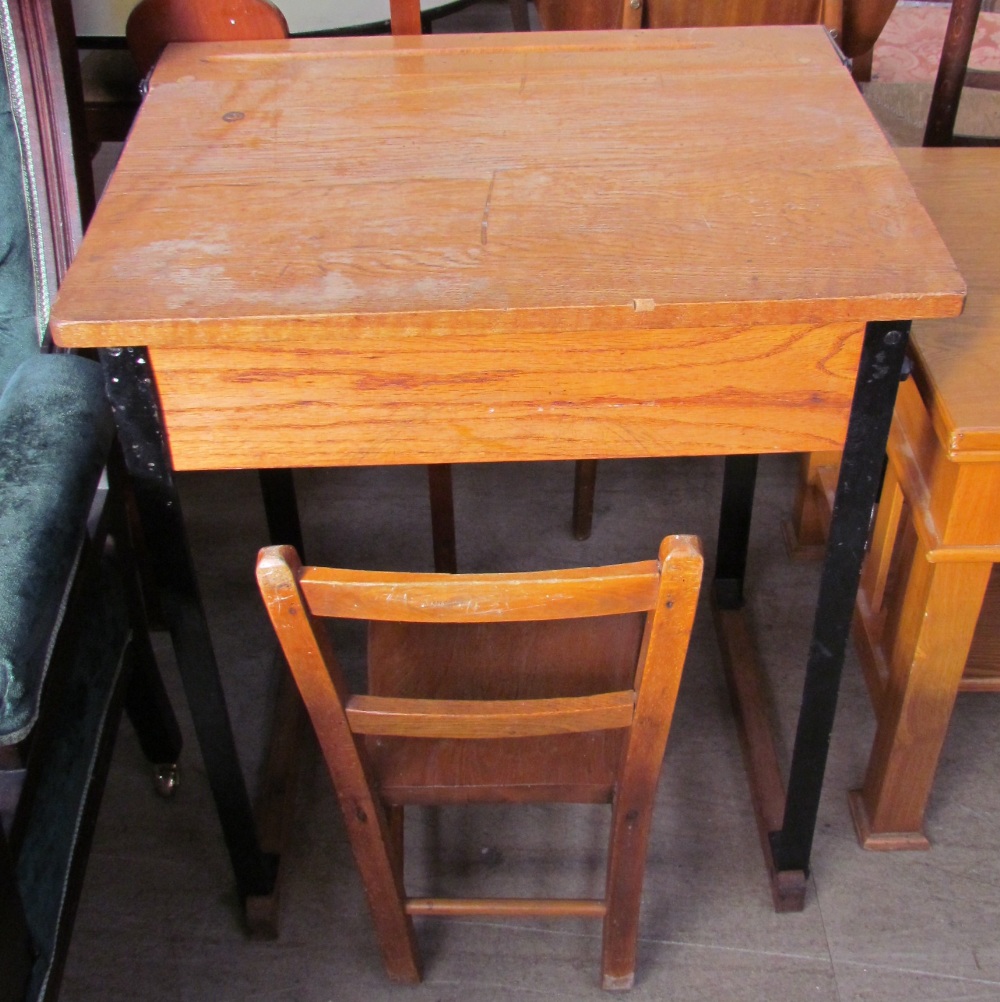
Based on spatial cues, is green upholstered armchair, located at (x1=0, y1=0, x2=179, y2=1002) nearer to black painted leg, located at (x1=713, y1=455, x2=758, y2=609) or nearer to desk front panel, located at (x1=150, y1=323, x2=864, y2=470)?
desk front panel, located at (x1=150, y1=323, x2=864, y2=470)

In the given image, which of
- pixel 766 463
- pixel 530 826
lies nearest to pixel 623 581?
pixel 530 826

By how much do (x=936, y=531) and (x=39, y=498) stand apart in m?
0.85

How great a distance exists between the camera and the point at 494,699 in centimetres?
113

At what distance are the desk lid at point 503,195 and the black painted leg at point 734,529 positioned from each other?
589mm

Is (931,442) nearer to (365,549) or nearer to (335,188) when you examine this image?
(335,188)

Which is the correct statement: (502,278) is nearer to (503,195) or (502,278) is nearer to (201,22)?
(503,195)

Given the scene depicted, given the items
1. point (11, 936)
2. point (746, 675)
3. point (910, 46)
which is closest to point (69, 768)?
point (11, 936)

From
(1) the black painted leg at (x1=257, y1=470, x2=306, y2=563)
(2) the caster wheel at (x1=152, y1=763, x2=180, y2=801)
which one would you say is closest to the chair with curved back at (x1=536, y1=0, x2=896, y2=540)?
(1) the black painted leg at (x1=257, y1=470, x2=306, y2=563)

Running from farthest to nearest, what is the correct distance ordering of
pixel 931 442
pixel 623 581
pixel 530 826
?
pixel 530 826 < pixel 931 442 < pixel 623 581

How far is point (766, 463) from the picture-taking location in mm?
2084

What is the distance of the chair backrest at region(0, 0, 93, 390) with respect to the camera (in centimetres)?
122

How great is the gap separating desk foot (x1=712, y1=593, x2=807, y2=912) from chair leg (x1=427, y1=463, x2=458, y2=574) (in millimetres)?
416

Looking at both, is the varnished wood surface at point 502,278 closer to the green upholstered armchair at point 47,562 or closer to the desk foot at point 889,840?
the green upholstered armchair at point 47,562

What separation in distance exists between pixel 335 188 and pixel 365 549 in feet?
3.17
